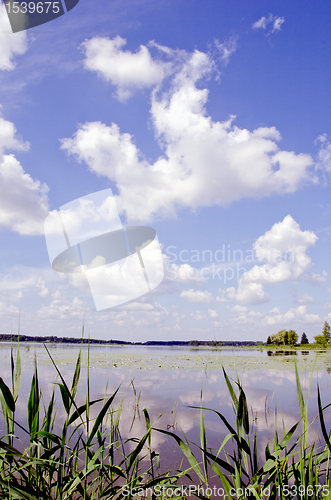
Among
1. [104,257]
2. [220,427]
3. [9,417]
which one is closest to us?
[9,417]

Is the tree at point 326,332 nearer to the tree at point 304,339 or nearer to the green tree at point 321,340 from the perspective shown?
the green tree at point 321,340

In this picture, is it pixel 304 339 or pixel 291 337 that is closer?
pixel 291 337

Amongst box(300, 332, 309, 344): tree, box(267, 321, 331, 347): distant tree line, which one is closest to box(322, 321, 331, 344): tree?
box(267, 321, 331, 347): distant tree line

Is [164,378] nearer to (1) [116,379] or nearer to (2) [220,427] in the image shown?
(1) [116,379]

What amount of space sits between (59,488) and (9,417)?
1.55 feet

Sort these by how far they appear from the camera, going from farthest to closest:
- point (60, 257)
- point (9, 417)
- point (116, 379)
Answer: point (116, 379) < point (60, 257) < point (9, 417)

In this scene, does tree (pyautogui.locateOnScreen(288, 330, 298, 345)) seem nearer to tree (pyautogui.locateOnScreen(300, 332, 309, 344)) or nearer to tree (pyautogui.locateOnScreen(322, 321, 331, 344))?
→ tree (pyautogui.locateOnScreen(322, 321, 331, 344))

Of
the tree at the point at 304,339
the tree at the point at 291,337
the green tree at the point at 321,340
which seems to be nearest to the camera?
the green tree at the point at 321,340

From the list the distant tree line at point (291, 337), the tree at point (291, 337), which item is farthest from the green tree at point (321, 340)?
the tree at point (291, 337)

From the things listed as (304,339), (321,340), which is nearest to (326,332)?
(321,340)

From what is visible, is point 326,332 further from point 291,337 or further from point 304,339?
point 304,339

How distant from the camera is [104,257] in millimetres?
8797

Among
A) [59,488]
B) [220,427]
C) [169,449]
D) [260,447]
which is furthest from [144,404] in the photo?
[59,488]

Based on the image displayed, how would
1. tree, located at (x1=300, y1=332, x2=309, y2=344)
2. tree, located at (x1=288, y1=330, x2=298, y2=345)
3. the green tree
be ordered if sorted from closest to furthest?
the green tree
tree, located at (x1=288, y1=330, x2=298, y2=345)
tree, located at (x1=300, y1=332, x2=309, y2=344)
